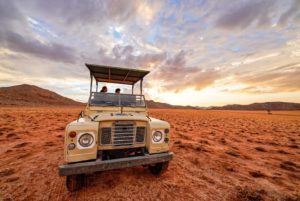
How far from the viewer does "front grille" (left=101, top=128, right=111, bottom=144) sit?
3490 mm

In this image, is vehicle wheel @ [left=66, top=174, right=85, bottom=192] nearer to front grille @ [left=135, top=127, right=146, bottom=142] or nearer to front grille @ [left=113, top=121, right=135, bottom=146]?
front grille @ [left=113, top=121, right=135, bottom=146]

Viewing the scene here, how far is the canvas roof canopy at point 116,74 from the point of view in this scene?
5.49 metres

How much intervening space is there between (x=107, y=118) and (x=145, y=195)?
1933mm

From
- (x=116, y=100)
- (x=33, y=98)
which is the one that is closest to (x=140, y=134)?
(x=116, y=100)

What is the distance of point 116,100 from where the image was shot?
5391mm

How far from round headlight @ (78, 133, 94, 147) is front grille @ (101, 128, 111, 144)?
0.28 m

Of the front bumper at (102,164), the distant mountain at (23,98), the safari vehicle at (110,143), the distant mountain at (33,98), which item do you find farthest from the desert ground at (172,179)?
the distant mountain at (23,98)

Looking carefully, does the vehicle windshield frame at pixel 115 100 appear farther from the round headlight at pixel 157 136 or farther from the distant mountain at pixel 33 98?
the distant mountain at pixel 33 98

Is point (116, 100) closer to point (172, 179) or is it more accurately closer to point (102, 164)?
point (102, 164)

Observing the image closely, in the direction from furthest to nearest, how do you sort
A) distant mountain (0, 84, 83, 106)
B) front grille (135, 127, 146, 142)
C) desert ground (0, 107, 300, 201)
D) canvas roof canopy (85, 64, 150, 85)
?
distant mountain (0, 84, 83, 106)
canvas roof canopy (85, 64, 150, 85)
front grille (135, 127, 146, 142)
desert ground (0, 107, 300, 201)

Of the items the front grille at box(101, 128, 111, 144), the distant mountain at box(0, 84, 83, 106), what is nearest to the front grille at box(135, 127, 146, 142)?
the front grille at box(101, 128, 111, 144)

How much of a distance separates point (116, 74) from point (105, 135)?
131 inches

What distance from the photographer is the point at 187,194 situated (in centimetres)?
345

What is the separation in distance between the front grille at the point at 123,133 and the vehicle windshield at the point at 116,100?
1661 millimetres
